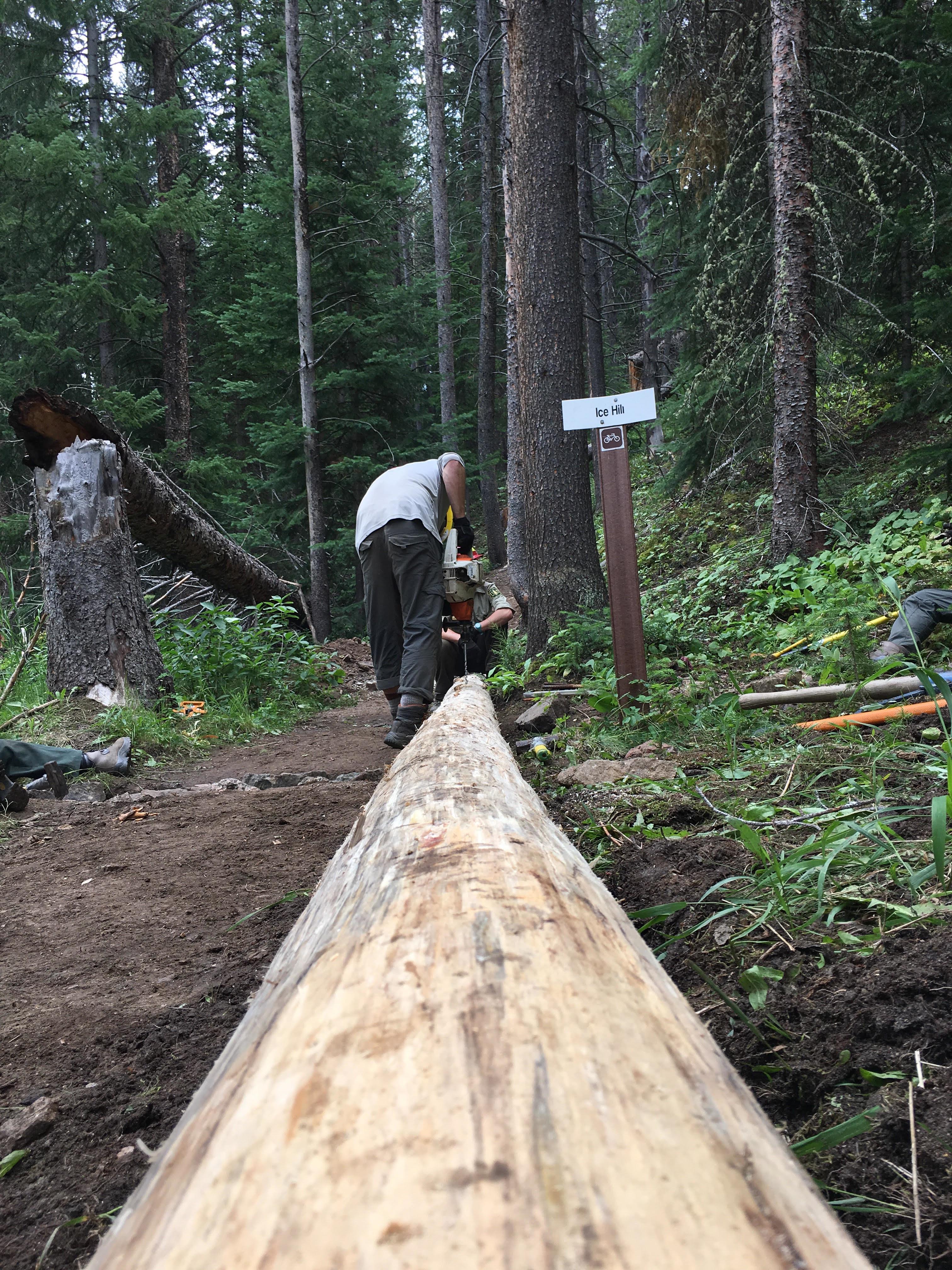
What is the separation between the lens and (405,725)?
5.34 meters

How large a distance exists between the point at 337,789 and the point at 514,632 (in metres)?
4.47

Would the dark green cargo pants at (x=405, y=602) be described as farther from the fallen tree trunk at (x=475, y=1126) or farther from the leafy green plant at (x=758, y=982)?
the fallen tree trunk at (x=475, y=1126)

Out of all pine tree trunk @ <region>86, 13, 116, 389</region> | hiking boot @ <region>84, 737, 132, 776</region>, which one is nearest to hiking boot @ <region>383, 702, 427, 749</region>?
hiking boot @ <region>84, 737, 132, 776</region>

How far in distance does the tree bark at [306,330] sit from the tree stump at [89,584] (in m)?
8.28

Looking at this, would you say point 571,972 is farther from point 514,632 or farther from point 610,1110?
point 514,632

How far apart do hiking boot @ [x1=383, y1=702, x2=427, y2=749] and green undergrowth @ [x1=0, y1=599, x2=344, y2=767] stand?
5.66ft

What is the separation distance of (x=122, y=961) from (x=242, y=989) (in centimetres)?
56

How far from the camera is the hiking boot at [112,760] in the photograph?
511 centimetres

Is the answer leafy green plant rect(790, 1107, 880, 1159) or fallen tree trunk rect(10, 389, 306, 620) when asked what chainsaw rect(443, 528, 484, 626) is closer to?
fallen tree trunk rect(10, 389, 306, 620)

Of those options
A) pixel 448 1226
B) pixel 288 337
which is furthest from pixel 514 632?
pixel 288 337

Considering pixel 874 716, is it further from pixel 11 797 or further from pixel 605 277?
pixel 605 277

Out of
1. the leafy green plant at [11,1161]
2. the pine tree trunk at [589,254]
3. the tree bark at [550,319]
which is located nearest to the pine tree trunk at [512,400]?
the tree bark at [550,319]

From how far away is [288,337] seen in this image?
1644cm

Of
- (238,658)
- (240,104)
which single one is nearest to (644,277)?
(240,104)
